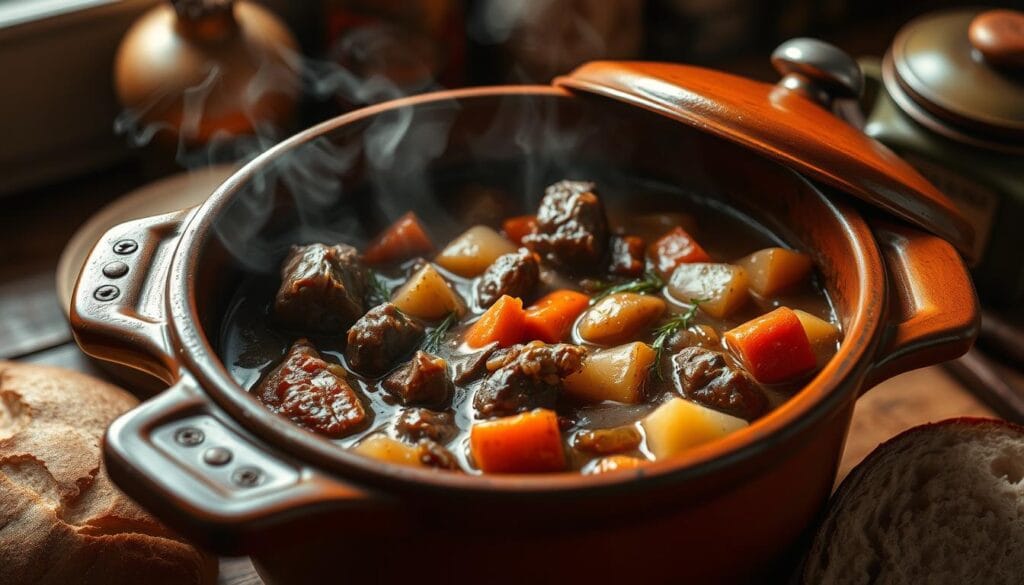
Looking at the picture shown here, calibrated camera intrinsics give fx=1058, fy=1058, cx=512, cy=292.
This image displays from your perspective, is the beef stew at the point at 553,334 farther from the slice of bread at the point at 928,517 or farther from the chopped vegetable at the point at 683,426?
the slice of bread at the point at 928,517

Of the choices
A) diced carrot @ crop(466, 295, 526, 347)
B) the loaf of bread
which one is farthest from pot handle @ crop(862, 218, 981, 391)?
the loaf of bread

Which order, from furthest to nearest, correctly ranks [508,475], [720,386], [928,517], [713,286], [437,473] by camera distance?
[713,286] → [928,517] → [720,386] → [508,475] → [437,473]

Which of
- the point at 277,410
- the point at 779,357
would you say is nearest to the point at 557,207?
the point at 779,357

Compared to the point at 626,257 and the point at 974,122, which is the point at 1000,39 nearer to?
the point at 974,122

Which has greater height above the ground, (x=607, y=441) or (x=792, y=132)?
(x=792, y=132)

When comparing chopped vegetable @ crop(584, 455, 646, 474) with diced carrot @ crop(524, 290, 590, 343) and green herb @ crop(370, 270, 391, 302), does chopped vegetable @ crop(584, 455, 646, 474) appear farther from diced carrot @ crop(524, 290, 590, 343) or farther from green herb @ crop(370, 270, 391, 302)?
green herb @ crop(370, 270, 391, 302)

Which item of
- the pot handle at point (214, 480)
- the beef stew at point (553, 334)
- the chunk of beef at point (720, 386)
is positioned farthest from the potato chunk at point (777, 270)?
the pot handle at point (214, 480)

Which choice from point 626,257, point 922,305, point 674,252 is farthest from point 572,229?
point 922,305
